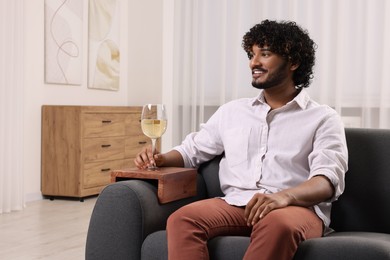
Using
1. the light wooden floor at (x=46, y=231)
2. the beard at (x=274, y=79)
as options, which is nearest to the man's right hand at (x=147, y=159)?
the beard at (x=274, y=79)

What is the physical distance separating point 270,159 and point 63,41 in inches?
151

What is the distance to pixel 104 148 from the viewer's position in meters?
5.71

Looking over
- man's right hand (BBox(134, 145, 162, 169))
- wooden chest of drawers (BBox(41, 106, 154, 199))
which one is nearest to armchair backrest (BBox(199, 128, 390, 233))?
man's right hand (BBox(134, 145, 162, 169))

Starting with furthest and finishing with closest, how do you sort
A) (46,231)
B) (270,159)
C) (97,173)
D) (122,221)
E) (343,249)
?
(97,173), (46,231), (270,159), (122,221), (343,249)

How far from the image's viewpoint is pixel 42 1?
17.8 ft

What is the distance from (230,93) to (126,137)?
1083 mm

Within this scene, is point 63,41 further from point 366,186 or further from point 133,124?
point 366,186

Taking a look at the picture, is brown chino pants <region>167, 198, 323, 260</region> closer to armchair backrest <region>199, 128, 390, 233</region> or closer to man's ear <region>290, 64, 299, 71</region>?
armchair backrest <region>199, 128, 390, 233</region>

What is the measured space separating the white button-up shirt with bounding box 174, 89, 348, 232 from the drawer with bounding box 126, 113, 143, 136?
362 centimetres

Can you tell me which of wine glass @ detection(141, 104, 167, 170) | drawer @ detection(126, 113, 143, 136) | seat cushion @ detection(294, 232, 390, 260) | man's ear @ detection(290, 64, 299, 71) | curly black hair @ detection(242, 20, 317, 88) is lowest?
seat cushion @ detection(294, 232, 390, 260)

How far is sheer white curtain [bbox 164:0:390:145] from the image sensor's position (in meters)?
5.48

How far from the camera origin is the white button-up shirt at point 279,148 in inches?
85.4

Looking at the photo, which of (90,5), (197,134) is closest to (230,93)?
(90,5)

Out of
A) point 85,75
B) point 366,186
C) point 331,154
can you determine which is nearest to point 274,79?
point 331,154
